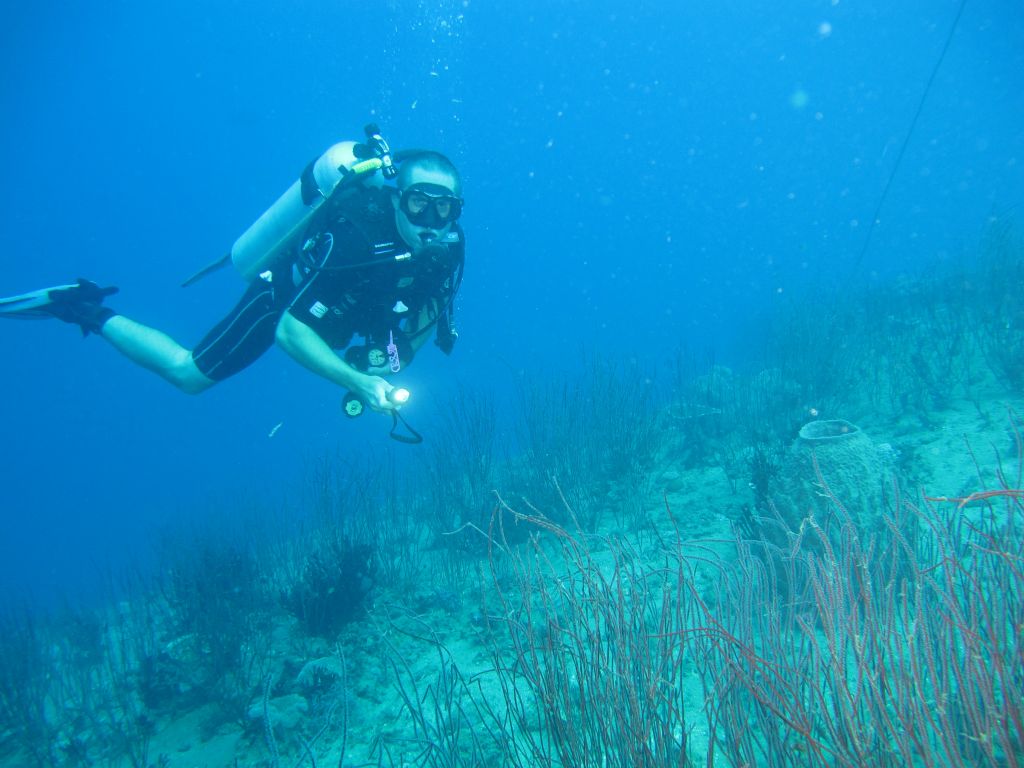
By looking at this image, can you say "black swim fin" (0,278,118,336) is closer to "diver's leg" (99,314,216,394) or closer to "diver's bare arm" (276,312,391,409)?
"diver's leg" (99,314,216,394)

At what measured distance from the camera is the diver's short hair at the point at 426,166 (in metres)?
4.23

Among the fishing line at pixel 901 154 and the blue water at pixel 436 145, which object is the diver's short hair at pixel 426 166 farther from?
the blue water at pixel 436 145

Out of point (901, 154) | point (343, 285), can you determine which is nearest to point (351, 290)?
point (343, 285)

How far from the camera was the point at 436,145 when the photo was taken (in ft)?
328

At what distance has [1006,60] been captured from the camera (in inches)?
1463

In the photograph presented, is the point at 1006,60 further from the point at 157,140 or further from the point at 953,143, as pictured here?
the point at 157,140

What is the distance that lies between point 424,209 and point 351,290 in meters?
0.95

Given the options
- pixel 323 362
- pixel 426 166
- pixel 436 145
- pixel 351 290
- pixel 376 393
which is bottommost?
pixel 376 393

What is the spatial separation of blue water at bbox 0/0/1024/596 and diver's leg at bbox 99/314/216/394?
65.4 ft

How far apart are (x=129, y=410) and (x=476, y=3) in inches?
3283

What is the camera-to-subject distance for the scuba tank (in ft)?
14.3

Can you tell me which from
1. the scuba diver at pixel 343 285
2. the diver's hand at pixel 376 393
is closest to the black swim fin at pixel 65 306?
the scuba diver at pixel 343 285

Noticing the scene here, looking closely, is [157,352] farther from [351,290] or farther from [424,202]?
[424,202]

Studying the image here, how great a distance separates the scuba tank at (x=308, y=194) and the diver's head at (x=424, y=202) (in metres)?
0.27
